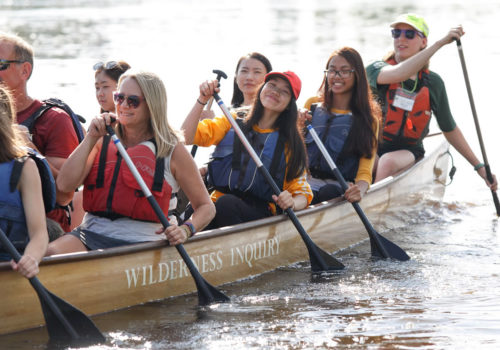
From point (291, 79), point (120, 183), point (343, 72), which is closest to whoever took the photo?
point (120, 183)

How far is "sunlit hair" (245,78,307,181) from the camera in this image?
5.30m

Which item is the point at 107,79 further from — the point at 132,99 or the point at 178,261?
the point at 178,261

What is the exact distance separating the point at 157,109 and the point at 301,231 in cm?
164

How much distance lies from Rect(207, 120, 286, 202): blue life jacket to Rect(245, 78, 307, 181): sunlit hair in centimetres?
4

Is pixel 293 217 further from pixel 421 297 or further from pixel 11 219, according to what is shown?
pixel 11 219

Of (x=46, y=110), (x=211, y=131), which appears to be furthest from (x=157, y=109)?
(x=211, y=131)

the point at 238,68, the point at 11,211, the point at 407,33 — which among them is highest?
the point at 407,33

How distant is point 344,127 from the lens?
6113mm

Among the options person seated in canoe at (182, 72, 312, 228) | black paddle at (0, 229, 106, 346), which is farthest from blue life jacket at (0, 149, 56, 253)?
person seated in canoe at (182, 72, 312, 228)

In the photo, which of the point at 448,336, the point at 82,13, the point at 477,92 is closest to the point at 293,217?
the point at 448,336

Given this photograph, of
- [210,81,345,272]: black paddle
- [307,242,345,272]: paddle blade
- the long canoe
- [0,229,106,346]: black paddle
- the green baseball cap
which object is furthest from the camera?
the green baseball cap

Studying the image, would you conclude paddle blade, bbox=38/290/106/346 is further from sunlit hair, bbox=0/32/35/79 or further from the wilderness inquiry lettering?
sunlit hair, bbox=0/32/35/79

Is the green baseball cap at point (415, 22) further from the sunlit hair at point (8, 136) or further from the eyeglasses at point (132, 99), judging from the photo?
the sunlit hair at point (8, 136)

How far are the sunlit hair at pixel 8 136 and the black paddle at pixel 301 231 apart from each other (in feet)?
5.12
